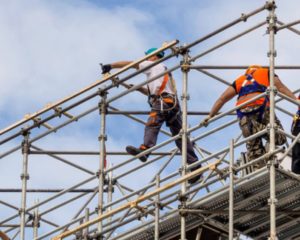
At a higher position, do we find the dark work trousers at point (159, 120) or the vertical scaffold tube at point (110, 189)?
the dark work trousers at point (159, 120)

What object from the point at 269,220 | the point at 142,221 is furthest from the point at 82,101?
the point at 269,220

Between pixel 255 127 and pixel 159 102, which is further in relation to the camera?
pixel 159 102

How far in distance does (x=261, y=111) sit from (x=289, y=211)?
1.79m

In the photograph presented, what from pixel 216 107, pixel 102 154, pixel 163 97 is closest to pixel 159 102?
pixel 163 97

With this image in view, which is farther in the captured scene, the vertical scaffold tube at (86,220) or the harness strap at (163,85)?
the harness strap at (163,85)

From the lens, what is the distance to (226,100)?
30406 mm

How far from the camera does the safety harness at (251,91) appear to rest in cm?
2950

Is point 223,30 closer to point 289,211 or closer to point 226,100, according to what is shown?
point 226,100

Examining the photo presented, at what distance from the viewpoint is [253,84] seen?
1171 inches

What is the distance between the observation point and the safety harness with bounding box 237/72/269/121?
2950 centimetres

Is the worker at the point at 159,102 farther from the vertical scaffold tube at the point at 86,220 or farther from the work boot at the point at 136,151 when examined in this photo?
the vertical scaffold tube at the point at 86,220

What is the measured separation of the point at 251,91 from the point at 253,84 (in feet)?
0.47

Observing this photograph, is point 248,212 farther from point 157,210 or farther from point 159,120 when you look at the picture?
point 159,120

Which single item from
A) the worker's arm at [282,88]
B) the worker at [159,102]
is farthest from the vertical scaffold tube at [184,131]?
the worker's arm at [282,88]
